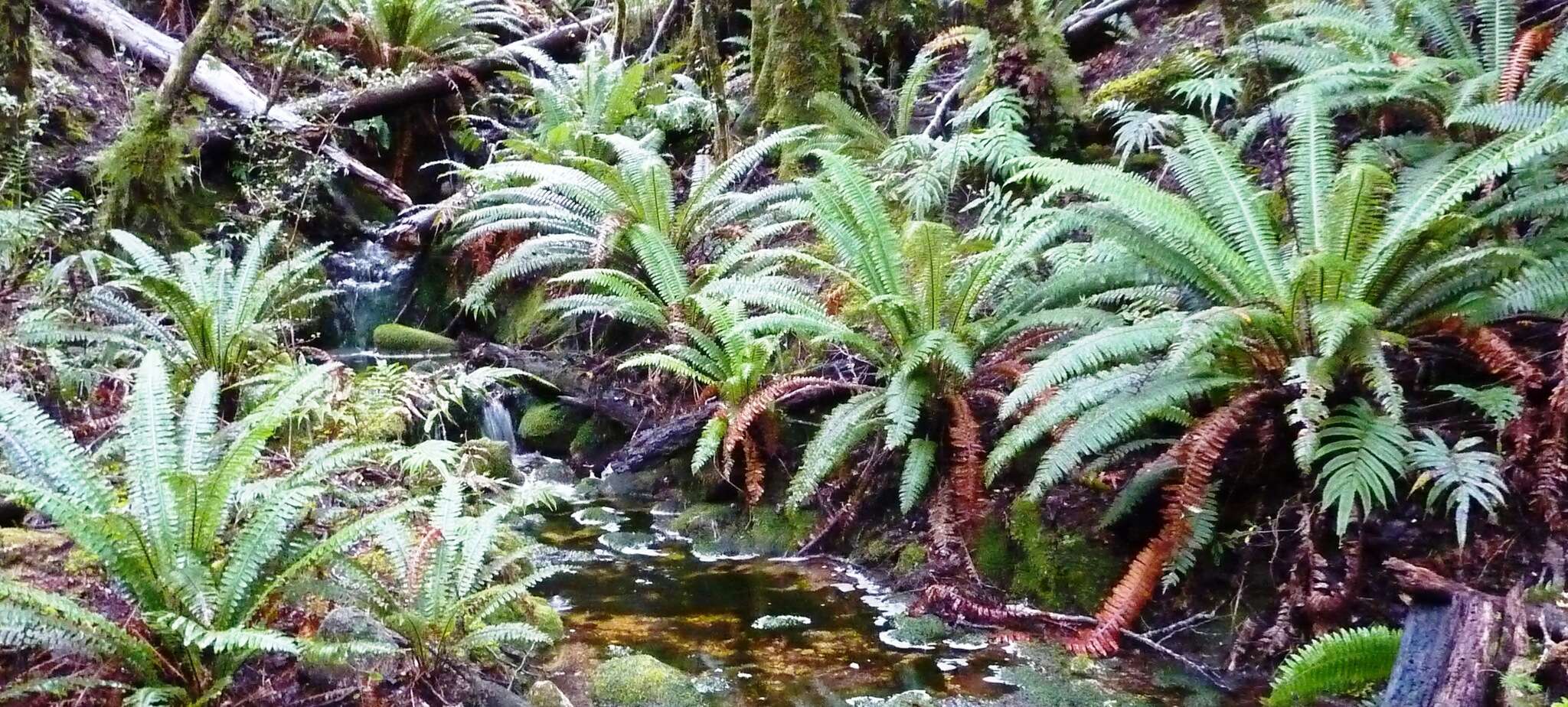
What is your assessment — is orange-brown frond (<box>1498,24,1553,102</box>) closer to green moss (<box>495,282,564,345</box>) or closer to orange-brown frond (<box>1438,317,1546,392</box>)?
orange-brown frond (<box>1438,317,1546,392</box>)

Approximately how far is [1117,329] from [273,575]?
101 inches

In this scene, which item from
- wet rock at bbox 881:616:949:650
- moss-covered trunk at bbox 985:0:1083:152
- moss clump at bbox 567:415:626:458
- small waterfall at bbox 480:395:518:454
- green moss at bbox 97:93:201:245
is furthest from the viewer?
green moss at bbox 97:93:201:245

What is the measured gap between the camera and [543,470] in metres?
5.51

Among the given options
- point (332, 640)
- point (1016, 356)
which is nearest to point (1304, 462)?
point (1016, 356)

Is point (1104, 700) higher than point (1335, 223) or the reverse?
the reverse

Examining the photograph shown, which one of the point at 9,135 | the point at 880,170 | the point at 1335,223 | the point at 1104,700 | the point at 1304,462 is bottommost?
the point at 1104,700

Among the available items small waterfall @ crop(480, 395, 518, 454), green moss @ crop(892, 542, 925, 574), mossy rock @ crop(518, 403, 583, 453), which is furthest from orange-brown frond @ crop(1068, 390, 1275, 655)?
small waterfall @ crop(480, 395, 518, 454)

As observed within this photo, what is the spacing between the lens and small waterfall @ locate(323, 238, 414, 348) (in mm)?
7738

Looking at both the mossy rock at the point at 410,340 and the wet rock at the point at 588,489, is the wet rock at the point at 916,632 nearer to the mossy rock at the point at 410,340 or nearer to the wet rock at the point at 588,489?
the wet rock at the point at 588,489

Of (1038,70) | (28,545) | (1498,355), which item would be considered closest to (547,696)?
(28,545)

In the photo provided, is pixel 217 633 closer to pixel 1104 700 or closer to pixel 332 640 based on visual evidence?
pixel 332 640

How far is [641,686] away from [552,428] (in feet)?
10.9

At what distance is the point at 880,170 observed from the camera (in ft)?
19.3

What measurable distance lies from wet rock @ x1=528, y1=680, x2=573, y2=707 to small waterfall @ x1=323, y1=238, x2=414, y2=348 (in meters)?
5.71
